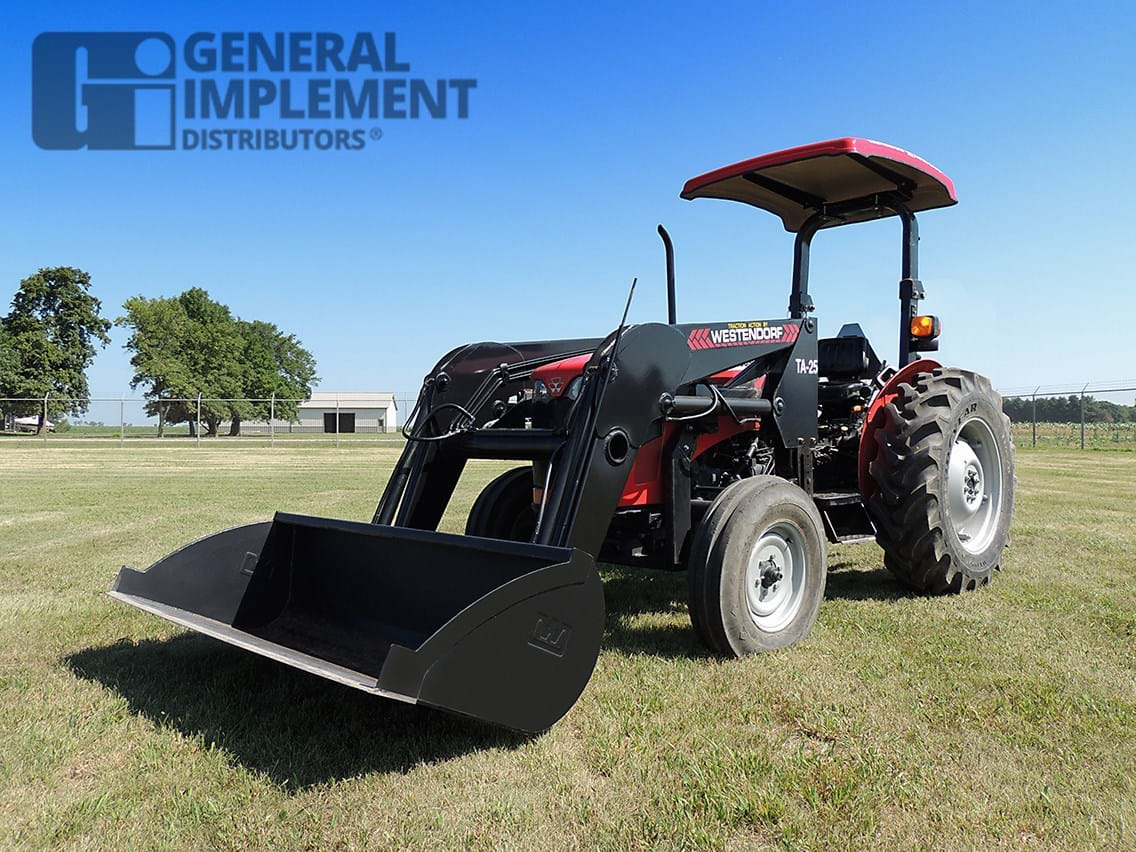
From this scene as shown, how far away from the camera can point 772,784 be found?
9.22 ft

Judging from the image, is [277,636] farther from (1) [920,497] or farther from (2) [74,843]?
(1) [920,497]

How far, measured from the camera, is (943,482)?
5.17 meters

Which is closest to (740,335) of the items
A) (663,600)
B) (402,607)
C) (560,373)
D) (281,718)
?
(560,373)

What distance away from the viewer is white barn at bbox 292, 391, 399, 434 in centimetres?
6544

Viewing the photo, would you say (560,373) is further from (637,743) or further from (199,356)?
(199,356)

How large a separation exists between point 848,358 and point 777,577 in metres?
2.20

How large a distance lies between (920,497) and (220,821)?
398cm

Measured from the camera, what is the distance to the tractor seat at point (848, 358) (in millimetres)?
5953

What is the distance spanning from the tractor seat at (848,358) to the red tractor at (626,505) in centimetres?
2

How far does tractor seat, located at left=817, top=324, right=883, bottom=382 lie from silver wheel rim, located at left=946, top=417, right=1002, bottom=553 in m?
0.73

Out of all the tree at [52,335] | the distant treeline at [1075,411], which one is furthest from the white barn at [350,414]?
Result: the distant treeline at [1075,411]

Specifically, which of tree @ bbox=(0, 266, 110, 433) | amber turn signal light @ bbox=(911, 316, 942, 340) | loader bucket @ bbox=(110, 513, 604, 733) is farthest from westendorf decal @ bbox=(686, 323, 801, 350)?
tree @ bbox=(0, 266, 110, 433)

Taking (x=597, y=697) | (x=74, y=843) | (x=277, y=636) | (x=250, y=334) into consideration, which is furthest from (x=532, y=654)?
(x=250, y=334)

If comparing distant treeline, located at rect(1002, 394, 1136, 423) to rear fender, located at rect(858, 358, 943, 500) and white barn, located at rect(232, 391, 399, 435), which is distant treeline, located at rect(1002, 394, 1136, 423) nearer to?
rear fender, located at rect(858, 358, 943, 500)
